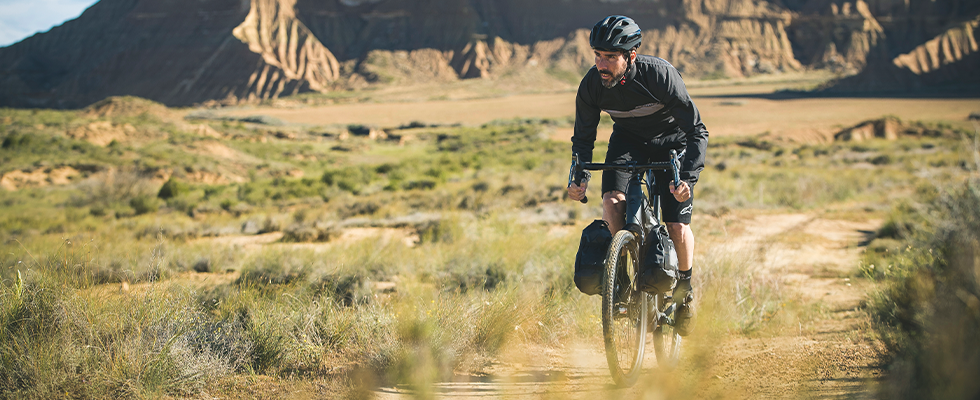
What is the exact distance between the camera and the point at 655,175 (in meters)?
3.49

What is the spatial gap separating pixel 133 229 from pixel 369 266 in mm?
7974

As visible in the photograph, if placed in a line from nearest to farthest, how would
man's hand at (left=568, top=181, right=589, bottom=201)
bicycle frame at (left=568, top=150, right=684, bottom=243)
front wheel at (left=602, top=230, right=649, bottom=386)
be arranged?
front wheel at (left=602, top=230, right=649, bottom=386)
bicycle frame at (left=568, top=150, right=684, bottom=243)
man's hand at (left=568, top=181, right=589, bottom=201)

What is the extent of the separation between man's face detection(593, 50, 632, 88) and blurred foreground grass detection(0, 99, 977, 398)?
159 cm

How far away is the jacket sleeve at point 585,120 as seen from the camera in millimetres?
3385

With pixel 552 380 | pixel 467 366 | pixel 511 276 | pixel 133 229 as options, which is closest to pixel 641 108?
pixel 552 380

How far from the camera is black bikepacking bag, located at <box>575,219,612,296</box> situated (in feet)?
9.82

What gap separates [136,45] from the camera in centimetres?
10725

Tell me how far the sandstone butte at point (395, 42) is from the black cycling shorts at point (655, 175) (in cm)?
9296

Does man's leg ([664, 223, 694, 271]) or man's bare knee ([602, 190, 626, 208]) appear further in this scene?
man's leg ([664, 223, 694, 271])

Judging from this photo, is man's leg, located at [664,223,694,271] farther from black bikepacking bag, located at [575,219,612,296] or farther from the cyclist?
black bikepacking bag, located at [575,219,612,296]

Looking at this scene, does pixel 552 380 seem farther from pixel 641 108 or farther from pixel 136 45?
pixel 136 45

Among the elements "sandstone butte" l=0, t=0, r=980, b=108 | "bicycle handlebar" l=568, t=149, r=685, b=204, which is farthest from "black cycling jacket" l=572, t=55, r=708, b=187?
"sandstone butte" l=0, t=0, r=980, b=108

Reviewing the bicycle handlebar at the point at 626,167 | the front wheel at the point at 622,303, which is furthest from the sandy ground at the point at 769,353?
the bicycle handlebar at the point at 626,167

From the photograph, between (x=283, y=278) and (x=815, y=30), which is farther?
(x=815, y=30)
